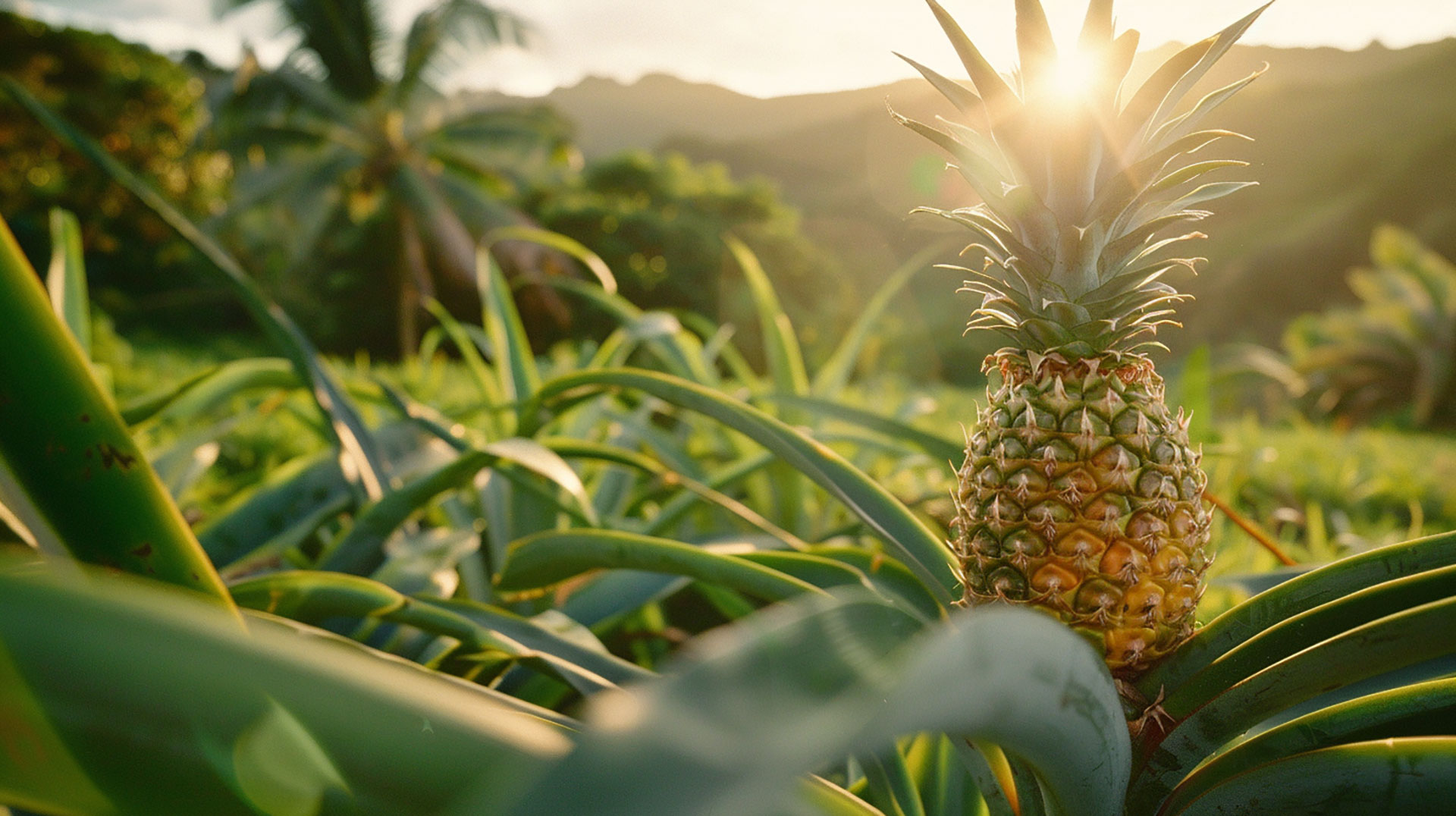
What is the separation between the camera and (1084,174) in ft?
2.82

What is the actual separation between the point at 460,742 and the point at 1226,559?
5.99ft

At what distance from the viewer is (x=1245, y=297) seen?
17922mm

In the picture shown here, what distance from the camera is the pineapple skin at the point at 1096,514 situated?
2.64ft

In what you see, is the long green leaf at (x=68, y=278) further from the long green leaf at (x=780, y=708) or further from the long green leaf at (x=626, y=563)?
the long green leaf at (x=780, y=708)

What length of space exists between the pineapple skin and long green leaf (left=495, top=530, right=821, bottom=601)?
24 cm

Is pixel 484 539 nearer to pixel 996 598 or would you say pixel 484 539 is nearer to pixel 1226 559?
pixel 996 598

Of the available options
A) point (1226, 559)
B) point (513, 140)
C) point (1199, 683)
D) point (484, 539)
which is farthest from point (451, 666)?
point (513, 140)

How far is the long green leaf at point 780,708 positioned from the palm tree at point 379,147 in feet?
52.7

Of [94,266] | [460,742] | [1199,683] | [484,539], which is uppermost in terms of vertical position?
[460,742]

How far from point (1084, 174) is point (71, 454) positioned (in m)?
1.05

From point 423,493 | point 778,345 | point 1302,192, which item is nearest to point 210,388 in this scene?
point 423,493

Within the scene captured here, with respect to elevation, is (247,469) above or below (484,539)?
below

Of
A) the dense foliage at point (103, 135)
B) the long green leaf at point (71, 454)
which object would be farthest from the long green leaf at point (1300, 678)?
the dense foliage at point (103, 135)

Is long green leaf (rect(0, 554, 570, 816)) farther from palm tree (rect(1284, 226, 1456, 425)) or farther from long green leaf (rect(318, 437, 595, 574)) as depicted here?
palm tree (rect(1284, 226, 1456, 425))
